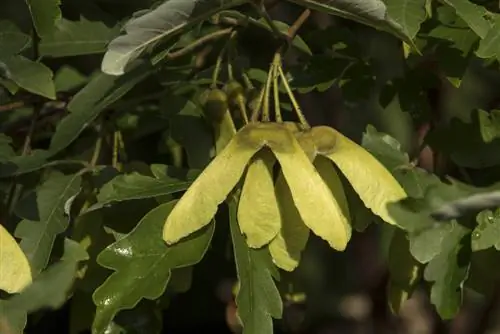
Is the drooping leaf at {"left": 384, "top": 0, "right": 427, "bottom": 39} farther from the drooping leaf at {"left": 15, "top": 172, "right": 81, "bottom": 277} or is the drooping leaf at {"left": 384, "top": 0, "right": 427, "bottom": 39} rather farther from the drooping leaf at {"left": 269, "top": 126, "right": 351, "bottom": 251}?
the drooping leaf at {"left": 15, "top": 172, "right": 81, "bottom": 277}

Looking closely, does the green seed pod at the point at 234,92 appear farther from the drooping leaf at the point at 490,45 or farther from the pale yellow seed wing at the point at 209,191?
the drooping leaf at the point at 490,45

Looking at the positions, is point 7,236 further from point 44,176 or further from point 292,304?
point 292,304

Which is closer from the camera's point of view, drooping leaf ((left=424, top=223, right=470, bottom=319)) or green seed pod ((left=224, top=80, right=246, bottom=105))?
drooping leaf ((left=424, top=223, right=470, bottom=319))

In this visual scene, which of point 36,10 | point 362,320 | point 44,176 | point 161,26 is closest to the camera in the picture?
point 161,26

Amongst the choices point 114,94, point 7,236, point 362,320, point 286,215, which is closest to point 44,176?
point 114,94

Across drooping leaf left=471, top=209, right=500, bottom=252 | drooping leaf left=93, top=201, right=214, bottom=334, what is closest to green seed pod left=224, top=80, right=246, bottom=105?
drooping leaf left=93, top=201, right=214, bottom=334

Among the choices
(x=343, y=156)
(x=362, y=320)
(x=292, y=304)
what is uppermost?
(x=343, y=156)

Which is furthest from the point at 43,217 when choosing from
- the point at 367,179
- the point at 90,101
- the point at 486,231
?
the point at 486,231

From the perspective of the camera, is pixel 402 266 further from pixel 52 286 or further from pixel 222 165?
pixel 52 286
